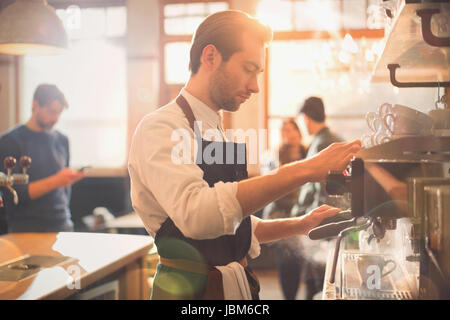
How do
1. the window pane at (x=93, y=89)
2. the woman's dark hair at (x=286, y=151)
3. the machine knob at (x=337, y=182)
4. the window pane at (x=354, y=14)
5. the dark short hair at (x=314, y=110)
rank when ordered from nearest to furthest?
the machine knob at (x=337, y=182) < the dark short hair at (x=314, y=110) < the woman's dark hair at (x=286, y=151) < the window pane at (x=354, y=14) < the window pane at (x=93, y=89)

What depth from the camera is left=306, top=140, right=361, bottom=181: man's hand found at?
3.19ft

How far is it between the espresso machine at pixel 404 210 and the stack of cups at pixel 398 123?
64mm

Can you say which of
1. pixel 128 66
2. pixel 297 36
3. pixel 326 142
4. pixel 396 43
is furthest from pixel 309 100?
pixel 128 66

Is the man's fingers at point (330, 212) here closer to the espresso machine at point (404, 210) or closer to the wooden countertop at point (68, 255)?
the espresso machine at point (404, 210)

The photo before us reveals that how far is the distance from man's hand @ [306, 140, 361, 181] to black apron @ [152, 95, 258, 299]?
26 cm

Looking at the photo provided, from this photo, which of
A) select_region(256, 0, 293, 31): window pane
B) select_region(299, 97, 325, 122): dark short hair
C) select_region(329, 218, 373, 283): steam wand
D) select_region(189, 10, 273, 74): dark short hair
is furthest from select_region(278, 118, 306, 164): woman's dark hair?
select_region(189, 10, 273, 74): dark short hair

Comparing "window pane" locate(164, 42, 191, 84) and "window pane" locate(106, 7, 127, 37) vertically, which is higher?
"window pane" locate(106, 7, 127, 37)

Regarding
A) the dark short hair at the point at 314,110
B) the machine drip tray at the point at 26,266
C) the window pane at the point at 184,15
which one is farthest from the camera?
the window pane at the point at 184,15

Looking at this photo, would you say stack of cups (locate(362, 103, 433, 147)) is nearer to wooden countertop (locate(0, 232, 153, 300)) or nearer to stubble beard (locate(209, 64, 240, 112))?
stubble beard (locate(209, 64, 240, 112))

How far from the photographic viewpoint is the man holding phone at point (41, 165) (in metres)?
2.65

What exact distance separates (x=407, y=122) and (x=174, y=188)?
0.61m

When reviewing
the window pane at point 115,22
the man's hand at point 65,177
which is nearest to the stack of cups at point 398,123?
the man's hand at point 65,177

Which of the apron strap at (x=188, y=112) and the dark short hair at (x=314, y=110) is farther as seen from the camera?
the dark short hair at (x=314, y=110)
